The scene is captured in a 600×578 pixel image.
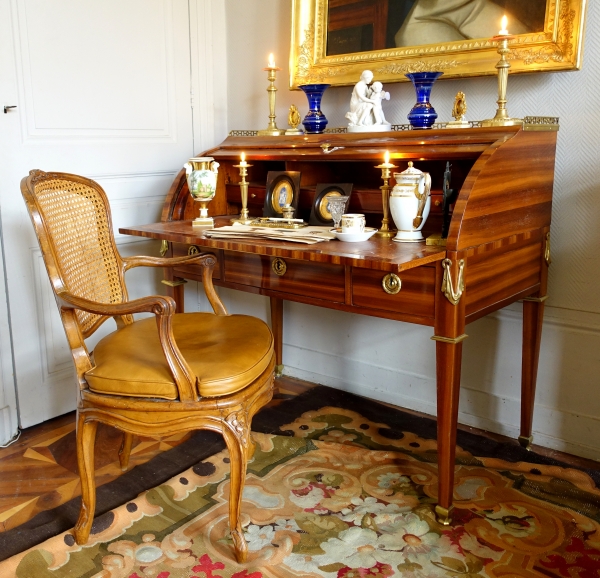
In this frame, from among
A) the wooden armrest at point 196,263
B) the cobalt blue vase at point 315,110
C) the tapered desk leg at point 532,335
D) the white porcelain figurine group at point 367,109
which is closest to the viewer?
the wooden armrest at point 196,263

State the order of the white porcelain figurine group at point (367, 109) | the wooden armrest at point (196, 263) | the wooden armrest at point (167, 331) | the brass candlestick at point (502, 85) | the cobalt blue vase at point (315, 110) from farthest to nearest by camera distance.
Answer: the cobalt blue vase at point (315, 110)
the white porcelain figurine group at point (367, 109)
the wooden armrest at point (196, 263)
the brass candlestick at point (502, 85)
the wooden armrest at point (167, 331)

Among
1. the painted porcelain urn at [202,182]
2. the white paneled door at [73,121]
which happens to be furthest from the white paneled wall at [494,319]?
the painted porcelain urn at [202,182]

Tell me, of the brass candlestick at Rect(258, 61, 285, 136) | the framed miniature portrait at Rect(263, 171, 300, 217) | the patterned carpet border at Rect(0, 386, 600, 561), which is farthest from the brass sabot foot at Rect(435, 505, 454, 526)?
the brass candlestick at Rect(258, 61, 285, 136)

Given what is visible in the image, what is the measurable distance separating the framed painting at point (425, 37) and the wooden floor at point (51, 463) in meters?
1.38

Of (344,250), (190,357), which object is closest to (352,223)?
(344,250)

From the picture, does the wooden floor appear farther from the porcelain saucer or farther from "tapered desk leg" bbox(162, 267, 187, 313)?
the porcelain saucer

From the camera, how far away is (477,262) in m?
1.85

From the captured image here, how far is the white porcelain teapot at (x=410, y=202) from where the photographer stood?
1.94 m

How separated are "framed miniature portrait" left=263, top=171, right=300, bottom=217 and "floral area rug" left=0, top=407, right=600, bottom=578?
885 millimetres

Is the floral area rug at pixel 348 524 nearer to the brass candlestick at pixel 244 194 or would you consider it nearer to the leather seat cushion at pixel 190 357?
the leather seat cushion at pixel 190 357

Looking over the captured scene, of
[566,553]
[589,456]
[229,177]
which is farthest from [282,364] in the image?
[566,553]

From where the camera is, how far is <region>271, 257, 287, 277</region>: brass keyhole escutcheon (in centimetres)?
206

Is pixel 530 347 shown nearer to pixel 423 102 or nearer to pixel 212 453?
pixel 423 102

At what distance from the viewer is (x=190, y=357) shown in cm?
176
